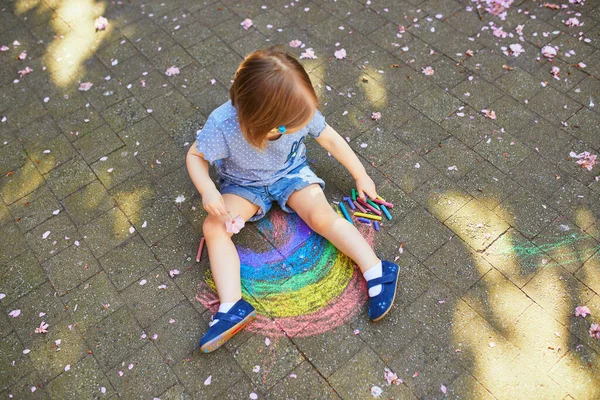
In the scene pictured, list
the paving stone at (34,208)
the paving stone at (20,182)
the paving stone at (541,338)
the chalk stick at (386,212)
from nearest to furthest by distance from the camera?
the paving stone at (541,338) → the chalk stick at (386,212) → the paving stone at (34,208) → the paving stone at (20,182)

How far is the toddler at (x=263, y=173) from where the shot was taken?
2.54 m

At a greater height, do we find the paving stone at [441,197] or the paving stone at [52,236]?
the paving stone at [441,197]

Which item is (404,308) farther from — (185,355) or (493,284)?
(185,355)

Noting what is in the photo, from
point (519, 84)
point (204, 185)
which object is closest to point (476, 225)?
point (519, 84)

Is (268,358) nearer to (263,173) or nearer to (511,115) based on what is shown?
(263,173)

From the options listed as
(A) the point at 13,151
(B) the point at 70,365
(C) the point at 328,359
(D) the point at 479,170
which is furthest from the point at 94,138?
(D) the point at 479,170

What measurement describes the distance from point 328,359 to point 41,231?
6.76 feet

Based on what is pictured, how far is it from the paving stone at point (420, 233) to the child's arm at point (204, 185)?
112 centimetres

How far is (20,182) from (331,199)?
2217 millimetres

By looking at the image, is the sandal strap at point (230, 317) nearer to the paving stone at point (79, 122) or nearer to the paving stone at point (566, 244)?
the paving stone at point (566, 244)

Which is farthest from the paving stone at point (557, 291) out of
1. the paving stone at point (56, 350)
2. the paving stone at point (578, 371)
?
the paving stone at point (56, 350)

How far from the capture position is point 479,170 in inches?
139

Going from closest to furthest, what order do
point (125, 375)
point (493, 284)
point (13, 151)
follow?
point (125, 375)
point (493, 284)
point (13, 151)

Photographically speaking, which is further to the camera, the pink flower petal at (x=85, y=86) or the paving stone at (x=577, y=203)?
the pink flower petal at (x=85, y=86)
